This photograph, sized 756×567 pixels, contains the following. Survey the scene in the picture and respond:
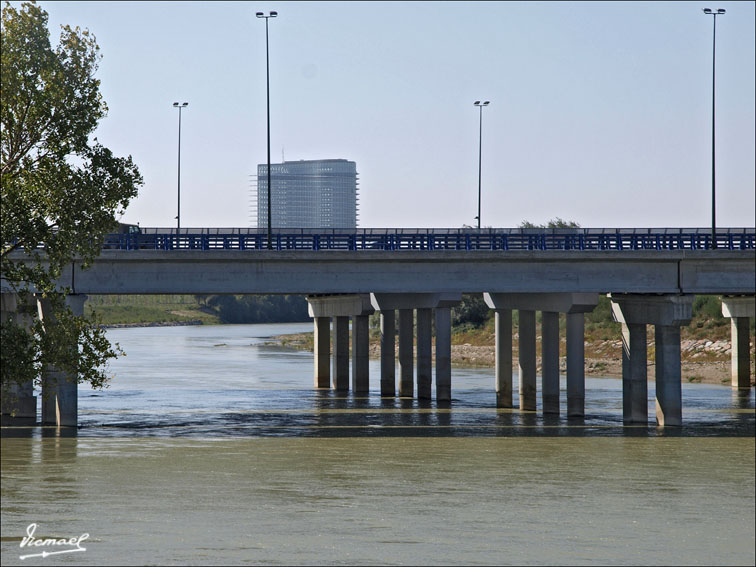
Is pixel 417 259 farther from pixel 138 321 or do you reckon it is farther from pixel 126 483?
pixel 138 321

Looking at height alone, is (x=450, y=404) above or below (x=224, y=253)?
below

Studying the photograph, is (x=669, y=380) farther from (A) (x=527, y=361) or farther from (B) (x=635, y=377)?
(A) (x=527, y=361)

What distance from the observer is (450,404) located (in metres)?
55.5

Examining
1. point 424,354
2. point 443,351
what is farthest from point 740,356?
point 443,351

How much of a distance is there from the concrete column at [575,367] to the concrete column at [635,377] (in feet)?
9.29

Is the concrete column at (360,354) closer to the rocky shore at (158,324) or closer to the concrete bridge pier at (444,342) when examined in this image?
the concrete bridge pier at (444,342)

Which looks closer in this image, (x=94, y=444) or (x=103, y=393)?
(x=94, y=444)

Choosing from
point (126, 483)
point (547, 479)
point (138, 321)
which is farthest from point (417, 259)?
point (138, 321)

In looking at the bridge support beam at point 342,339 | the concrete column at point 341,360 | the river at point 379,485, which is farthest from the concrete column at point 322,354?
the river at point 379,485

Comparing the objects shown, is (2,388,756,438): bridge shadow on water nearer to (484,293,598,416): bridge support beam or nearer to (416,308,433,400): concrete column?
(416,308,433,400): concrete column

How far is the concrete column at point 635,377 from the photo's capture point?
1810 inches

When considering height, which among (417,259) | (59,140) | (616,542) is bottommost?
(616,542)

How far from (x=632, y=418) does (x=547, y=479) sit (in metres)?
15.3

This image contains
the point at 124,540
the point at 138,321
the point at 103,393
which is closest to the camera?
the point at 124,540
